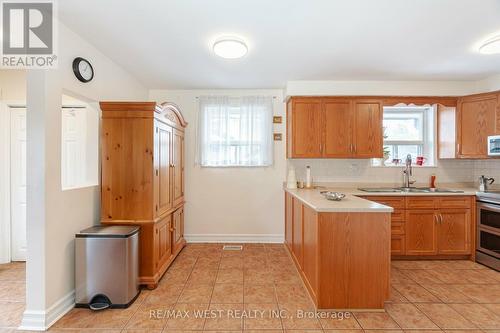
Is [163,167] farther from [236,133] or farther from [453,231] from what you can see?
[453,231]

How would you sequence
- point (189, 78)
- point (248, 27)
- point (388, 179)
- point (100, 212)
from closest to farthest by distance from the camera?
point (248, 27), point (100, 212), point (189, 78), point (388, 179)

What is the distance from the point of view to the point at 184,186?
163 inches

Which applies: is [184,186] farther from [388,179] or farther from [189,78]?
[388,179]

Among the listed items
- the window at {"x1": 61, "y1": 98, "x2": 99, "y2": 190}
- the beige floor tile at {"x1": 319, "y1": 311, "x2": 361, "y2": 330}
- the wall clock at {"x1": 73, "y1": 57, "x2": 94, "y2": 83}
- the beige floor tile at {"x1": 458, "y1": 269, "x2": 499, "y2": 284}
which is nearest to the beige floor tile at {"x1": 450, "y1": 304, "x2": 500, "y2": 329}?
the beige floor tile at {"x1": 458, "y1": 269, "x2": 499, "y2": 284}

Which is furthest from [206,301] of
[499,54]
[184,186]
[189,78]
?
[499,54]

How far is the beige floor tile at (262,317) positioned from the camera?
205cm

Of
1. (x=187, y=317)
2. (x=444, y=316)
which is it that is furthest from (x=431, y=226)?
(x=187, y=317)

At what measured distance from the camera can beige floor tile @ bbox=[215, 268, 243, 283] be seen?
2840 millimetres

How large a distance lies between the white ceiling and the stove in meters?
1.71

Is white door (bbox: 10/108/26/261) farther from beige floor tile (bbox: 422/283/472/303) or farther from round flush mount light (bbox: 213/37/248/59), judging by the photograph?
beige floor tile (bbox: 422/283/472/303)

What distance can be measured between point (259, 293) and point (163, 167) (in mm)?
1740

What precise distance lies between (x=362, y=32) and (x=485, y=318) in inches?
108

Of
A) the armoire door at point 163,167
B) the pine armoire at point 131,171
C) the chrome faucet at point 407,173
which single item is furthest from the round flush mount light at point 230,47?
the chrome faucet at point 407,173

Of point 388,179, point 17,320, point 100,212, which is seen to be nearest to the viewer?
point 17,320
